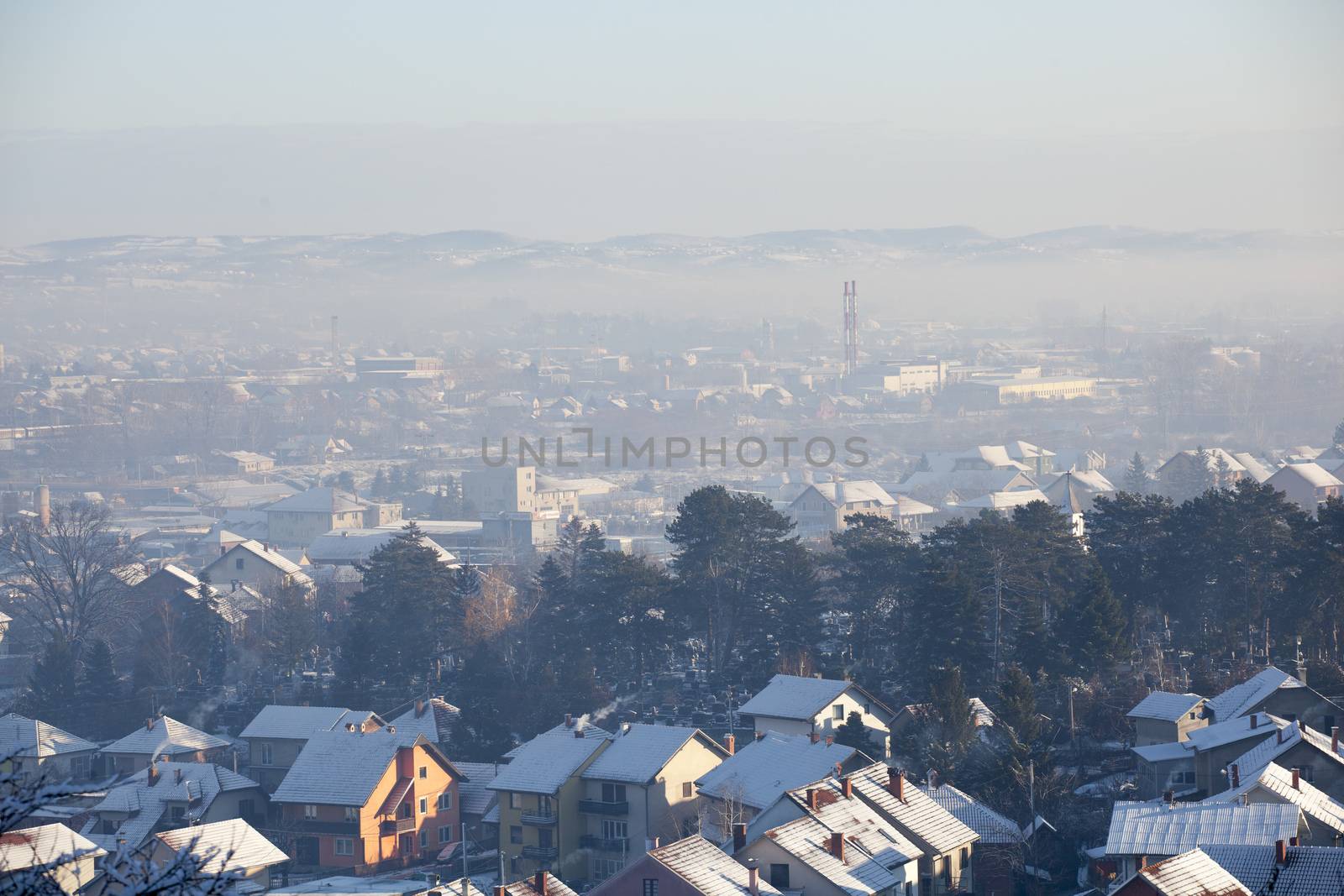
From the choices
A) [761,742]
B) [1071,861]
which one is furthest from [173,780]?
[1071,861]

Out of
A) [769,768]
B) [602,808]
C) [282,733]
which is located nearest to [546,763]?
[602,808]

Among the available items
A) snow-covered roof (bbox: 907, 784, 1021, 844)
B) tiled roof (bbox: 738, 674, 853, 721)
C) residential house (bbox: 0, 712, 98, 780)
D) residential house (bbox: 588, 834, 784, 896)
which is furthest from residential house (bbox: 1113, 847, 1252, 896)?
residential house (bbox: 0, 712, 98, 780)

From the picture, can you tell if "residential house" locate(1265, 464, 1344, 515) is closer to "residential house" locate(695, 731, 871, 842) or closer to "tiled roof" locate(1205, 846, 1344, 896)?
"residential house" locate(695, 731, 871, 842)

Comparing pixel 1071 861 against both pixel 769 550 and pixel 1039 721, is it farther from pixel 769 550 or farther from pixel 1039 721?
pixel 769 550

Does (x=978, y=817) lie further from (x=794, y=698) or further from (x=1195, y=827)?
(x=794, y=698)

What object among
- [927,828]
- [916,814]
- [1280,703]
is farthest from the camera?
[1280,703]

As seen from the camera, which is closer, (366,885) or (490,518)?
(366,885)
